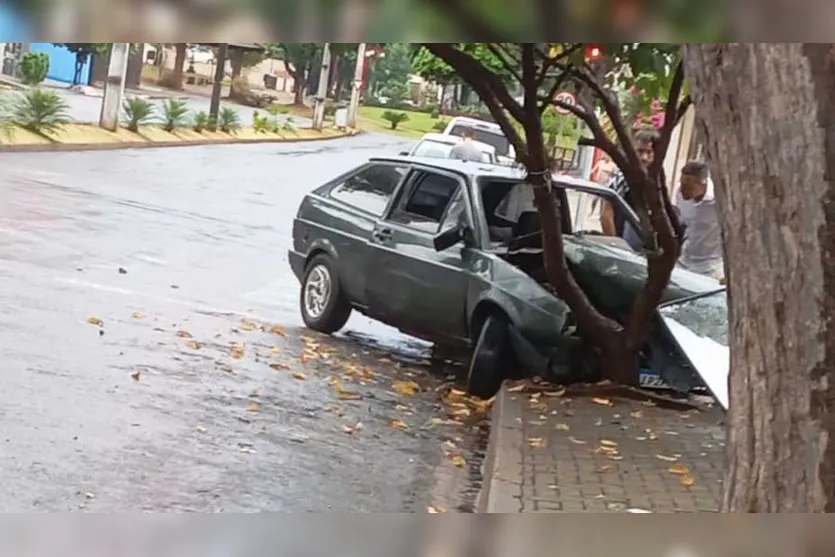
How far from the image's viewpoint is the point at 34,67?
1699mm

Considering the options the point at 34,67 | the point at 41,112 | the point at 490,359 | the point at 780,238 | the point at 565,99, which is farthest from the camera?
the point at 490,359

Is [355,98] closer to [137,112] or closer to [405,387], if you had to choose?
[137,112]

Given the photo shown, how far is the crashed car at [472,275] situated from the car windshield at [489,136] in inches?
1.9

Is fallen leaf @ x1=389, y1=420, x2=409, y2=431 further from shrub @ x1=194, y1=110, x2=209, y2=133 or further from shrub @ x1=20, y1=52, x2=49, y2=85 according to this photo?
shrub @ x1=20, y1=52, x2=49, y2=85

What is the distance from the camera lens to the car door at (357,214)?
1.96m

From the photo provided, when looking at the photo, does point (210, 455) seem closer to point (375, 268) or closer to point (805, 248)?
point (375, 268)

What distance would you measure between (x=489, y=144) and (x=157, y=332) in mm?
772

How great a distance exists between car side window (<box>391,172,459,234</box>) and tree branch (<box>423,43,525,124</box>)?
0.21 m

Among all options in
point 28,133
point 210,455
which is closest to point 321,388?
point 210,455

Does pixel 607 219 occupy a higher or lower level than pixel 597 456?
higher

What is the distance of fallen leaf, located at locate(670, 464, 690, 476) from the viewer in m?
1.97

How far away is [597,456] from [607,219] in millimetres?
517

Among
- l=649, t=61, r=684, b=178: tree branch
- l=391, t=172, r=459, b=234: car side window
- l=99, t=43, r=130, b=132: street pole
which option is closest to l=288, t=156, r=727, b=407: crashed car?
l=391, t=172, r=459, b=234: car side window

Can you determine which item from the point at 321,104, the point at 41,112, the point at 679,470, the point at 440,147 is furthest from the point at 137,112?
the point at 679,470
